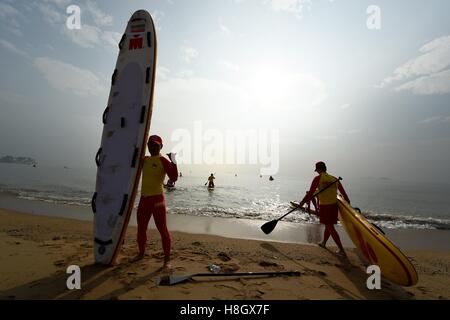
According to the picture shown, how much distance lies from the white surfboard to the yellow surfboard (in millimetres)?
4129

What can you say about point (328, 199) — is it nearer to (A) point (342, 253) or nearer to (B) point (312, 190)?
A: (B) point (312, 190)

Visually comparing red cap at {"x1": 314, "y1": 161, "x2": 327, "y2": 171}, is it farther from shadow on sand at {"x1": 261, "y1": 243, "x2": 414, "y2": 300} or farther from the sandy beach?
shadow on sand at {"x1": 261, "y1": 243, "x2": 414, "y2": 300}

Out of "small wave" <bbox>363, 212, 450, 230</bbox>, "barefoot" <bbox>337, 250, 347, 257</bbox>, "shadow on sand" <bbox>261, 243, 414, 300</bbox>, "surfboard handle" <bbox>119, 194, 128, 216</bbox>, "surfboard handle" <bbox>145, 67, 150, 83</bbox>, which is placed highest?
"surfboard handle" <bbox>145, 67, 150, 83</bbox>

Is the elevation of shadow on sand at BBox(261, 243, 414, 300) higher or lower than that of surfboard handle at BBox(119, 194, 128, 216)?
lower

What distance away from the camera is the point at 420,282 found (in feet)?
14.0

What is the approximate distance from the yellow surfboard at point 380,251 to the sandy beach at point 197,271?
8.4 inches

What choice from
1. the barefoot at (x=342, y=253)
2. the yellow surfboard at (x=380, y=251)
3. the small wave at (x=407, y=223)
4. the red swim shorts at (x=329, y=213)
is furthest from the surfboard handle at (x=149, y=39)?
the small wave at (x=407, y=223)

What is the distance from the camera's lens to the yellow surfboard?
3701 millimetres

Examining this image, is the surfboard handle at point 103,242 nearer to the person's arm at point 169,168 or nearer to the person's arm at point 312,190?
the person's arm at point 169,168

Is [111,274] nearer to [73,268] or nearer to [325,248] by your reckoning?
[73,268]

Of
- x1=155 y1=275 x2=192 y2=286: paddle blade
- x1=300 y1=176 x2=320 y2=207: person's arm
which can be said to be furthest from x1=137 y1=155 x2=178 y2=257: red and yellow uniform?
x1=300 y1=176 x2=320 y2=207: person's arm
